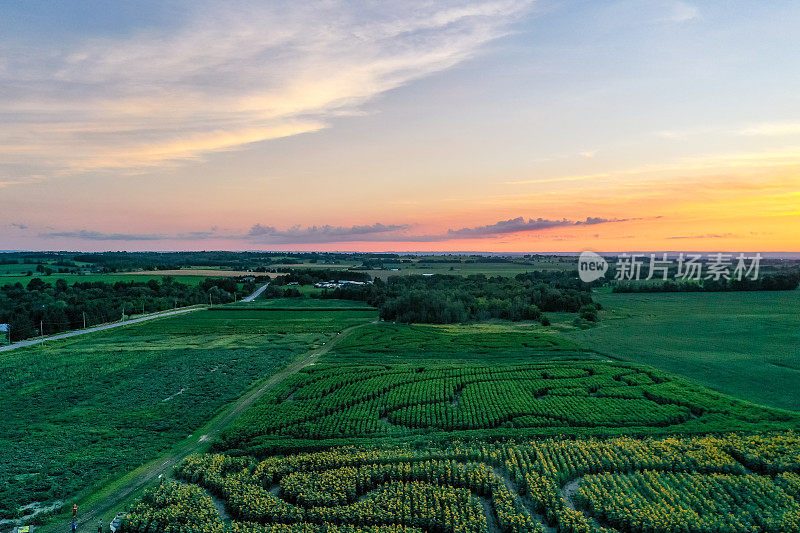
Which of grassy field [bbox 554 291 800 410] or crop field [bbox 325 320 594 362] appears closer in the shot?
grassy field [bbox 554 291 800 410]

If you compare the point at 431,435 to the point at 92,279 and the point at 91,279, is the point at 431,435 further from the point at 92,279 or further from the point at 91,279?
the point at 91,279

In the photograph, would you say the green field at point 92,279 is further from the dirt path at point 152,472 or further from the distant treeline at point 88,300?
the dirt path at point 152,472

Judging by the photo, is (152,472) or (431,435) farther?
(431,435)

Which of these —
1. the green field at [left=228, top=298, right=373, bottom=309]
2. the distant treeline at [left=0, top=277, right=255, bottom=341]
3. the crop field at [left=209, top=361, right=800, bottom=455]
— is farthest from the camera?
the green field at [left=228, top=298, right=373, bottom=309]

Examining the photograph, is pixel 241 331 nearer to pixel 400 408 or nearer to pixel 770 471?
pixel 400 408

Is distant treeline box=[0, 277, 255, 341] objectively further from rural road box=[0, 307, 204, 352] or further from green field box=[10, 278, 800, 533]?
green field box=[10, 278, 800, 533]

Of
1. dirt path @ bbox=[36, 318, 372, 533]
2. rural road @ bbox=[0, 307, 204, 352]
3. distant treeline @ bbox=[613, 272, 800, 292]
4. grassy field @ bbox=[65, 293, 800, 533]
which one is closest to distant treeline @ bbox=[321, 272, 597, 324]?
distant treeline @ bbox=[613, 272, 800, 292]

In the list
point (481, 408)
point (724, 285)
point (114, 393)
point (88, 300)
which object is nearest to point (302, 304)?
point (88, 300)
